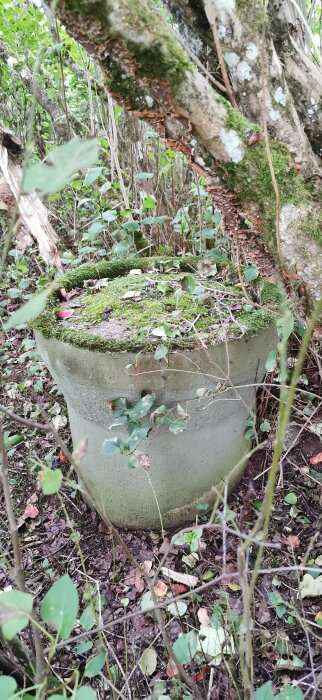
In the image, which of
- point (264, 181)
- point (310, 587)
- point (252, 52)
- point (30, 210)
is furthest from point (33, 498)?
point (252, 52)

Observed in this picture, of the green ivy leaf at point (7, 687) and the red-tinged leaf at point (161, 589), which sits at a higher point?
the green ivy leaf at point (7, 687)

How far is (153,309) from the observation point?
168 cm

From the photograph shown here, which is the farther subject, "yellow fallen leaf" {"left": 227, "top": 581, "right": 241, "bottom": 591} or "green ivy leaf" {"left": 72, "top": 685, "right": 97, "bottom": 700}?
"yellow fallen leaf" {"left": 227, "top": 581, "right": 241, "bottom": 591}

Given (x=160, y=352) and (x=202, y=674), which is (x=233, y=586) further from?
(x=160, y=352)

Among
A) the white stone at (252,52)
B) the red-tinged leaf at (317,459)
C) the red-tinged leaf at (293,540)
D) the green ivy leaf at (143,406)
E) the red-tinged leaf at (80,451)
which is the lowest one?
the red-tinged leaf at (293,540)

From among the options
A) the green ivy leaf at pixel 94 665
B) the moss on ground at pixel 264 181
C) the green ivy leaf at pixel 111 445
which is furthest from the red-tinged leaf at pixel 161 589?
the moss on ground at pixel 264 181

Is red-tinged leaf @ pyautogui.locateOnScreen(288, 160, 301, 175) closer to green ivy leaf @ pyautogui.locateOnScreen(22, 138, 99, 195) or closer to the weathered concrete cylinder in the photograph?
the weathered concrete cylinder

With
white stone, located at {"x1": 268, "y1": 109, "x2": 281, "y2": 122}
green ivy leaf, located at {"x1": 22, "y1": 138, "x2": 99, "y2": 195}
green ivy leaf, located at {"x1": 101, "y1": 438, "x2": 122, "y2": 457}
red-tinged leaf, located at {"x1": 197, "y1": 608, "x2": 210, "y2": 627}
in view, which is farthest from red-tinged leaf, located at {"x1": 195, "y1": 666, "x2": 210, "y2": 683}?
white stone, located at {"x1": 268, "y1": 109, "x2": 281, "y2": 122}

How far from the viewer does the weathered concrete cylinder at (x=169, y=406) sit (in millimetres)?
1401

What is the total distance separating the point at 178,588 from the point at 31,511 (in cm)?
72

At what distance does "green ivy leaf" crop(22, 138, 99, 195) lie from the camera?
460 mm

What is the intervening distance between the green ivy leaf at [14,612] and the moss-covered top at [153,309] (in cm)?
87

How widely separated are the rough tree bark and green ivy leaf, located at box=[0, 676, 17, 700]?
119 cm

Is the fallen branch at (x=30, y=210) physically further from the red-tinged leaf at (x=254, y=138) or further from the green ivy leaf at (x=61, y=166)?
the green ivy leaf at (x=61, y=166)
